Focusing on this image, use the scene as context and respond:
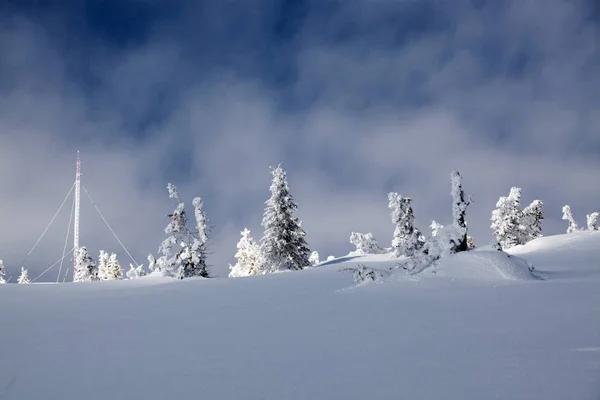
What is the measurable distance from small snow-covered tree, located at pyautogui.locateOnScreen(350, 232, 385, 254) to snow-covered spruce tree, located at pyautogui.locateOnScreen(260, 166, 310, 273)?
20.3 meters

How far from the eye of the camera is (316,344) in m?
6.57

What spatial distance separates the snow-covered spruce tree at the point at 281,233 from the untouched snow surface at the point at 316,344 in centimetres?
3089

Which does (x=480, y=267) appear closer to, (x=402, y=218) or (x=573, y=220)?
(x=402, y=218)

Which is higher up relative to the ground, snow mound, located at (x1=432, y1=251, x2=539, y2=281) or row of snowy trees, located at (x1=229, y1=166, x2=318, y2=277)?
row of snowy trees, located at (x1=229, y1=166, x2=318, y2=277)

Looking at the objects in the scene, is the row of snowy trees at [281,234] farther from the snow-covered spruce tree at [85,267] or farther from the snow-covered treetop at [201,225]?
the snow-covered spruce tree at [85,267]

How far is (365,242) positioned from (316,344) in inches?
2289

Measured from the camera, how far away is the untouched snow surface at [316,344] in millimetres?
4699

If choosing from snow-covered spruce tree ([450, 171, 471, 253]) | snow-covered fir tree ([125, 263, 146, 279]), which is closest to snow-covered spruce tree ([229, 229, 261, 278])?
snow-covered fir tree ([125, 263, 146, 279])

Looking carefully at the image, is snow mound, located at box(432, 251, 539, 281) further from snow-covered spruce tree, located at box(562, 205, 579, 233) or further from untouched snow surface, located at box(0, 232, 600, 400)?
snow-covered spruce tree, located at box(562, 205, 579, 233)

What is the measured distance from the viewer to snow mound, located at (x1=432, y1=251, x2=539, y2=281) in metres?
13.6

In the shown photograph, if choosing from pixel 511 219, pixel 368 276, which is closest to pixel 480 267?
pixel 368 276

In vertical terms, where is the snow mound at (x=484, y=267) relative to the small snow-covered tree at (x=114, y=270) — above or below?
below

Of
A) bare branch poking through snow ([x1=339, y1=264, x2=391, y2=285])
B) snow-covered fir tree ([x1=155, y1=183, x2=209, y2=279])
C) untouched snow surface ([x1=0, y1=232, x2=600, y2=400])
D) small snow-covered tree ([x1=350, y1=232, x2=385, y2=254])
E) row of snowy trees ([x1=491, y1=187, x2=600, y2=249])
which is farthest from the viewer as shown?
small snow-covered tree ([x1=350, y1=232, x2=385, y2=254])

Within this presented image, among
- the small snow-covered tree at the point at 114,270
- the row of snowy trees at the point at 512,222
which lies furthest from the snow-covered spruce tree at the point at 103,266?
the row of snowy trees at the point at 512,222
